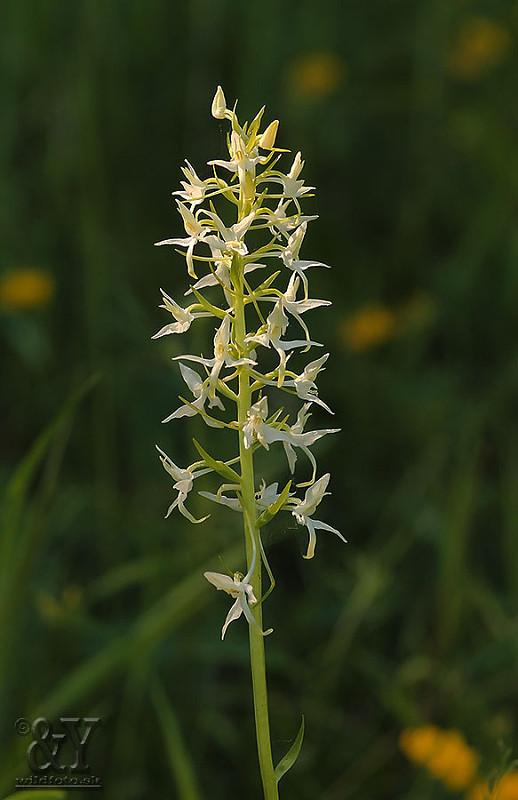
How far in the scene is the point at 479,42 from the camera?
582cm

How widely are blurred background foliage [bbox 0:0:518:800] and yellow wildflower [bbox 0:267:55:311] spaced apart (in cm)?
2

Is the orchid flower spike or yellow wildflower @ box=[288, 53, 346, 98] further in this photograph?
yellow wildflower @ box=[288, 53, 346, 98]

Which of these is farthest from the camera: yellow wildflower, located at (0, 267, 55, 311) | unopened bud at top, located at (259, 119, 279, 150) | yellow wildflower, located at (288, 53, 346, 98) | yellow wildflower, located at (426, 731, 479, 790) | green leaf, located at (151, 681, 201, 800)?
yellow wildflower, located at (288, 53, 346, 98)

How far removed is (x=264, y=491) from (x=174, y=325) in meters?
0.28

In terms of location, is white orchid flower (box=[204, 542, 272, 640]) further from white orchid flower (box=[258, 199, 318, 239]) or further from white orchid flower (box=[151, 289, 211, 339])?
white orchid flower (box=[258, 199, 318, 239])

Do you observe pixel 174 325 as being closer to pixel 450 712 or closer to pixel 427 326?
pixel 450 712

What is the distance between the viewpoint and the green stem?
4.31 ft

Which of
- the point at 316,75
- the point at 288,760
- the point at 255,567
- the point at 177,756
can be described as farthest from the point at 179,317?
the point at 316,75

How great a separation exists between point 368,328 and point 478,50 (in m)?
2.41

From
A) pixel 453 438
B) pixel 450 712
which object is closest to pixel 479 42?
pixel 453 438

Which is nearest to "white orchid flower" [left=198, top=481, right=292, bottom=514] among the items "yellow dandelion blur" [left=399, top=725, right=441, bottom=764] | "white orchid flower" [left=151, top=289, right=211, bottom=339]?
"white orchid flower" [left=151, top=289, right=211, bottom=339]

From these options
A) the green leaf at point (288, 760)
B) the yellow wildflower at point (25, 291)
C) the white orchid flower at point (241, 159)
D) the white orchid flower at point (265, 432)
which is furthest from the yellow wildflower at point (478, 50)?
the green leaf at point (288, 760)

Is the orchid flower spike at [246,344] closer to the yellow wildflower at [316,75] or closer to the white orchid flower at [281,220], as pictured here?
the white orchid flower at [281,220]

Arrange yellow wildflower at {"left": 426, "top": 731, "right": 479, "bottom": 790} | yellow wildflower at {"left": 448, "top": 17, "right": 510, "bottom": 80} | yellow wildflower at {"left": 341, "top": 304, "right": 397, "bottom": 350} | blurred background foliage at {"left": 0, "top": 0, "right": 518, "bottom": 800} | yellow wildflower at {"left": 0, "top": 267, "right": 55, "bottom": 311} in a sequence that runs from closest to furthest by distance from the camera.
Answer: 1. yellow wildflower at {"left": 426, "top": 731, "right": 479, "bottom": 790}
2. blurred background foliage at {"left": 0, "top": 0, "right": 518, "bottom": 800}
3. yellow wildflower at {"left": 0, "top": 267, "right": 55, "bottom": 311}
4. yellow wildflower at {"left": 341, "top": 304, "right": 397, "bottom": 350}
5. yellow wildflower at {"left": 448, "top": 17, "right": 510, "bottom": 80}
